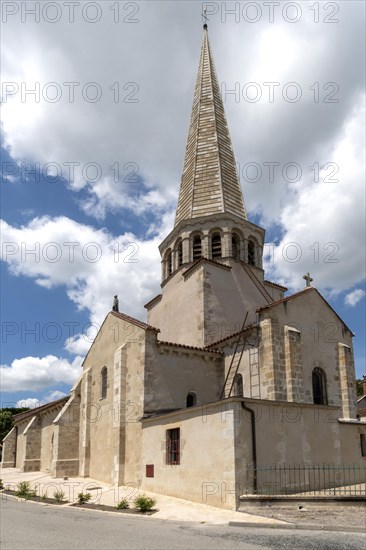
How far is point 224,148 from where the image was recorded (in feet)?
101

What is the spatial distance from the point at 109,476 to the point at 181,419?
6454mm

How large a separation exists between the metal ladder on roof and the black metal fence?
5.37 metres

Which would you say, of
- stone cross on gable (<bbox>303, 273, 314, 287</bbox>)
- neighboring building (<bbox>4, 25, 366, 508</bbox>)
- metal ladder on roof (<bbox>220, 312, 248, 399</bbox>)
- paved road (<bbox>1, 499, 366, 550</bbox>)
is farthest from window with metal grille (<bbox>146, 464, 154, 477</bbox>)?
stone cross on gable (<bbox>303, 273, 314, 287</bbox>)

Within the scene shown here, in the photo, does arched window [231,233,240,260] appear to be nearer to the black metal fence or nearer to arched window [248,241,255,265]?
arched window [248,241,255,265]

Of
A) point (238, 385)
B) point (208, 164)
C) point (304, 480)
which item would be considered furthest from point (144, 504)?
point (208, 164)

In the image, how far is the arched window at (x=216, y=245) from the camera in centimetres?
2588

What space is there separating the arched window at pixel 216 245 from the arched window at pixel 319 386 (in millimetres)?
9002

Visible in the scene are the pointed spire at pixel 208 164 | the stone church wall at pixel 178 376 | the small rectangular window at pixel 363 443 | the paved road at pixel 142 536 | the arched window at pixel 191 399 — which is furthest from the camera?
the pointed spire at pixel 208 164

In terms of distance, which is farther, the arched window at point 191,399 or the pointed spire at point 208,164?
the pointed spire at point 208,164

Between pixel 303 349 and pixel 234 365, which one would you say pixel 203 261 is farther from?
pixel 303 349

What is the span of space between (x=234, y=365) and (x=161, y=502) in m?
7.12

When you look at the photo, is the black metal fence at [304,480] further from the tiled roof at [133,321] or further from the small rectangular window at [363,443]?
the tiled roof at [133,321]

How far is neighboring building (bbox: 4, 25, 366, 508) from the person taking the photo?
48.8 feet

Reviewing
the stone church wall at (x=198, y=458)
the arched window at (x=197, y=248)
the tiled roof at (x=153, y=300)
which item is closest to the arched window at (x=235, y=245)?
the arched window at (x=197, y=248)
